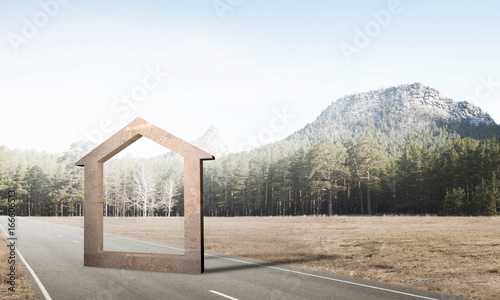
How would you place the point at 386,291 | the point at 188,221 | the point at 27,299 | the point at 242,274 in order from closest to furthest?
the point at 27,299, the point at 386,291, the point at 242,274, the point at 188,221

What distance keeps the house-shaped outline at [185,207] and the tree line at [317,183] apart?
51616mm

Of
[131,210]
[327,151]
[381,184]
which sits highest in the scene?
[327,151]

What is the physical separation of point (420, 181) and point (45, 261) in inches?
2444

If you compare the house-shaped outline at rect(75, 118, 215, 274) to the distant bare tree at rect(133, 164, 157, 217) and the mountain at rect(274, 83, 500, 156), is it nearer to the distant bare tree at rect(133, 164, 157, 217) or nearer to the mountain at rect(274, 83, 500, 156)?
the distant bare tree at rect(133, 164, 157, 217)

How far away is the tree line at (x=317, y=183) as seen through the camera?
59.9 m

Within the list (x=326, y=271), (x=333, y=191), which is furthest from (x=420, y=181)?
(x=326, y=271)

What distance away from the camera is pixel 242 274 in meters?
12.7

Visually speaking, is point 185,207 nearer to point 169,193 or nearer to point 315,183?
point 315,183

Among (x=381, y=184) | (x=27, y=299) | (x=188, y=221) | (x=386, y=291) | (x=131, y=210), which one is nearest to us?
(x=27, y=299)

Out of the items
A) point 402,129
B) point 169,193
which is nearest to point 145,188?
point 169,193

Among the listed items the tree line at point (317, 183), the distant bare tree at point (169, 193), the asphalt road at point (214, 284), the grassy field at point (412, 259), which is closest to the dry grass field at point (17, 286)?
the asphalt road at point (214, 284)

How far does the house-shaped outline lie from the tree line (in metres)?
51.6

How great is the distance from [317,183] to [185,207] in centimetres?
5615

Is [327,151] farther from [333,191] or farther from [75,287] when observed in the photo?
[75,287]
